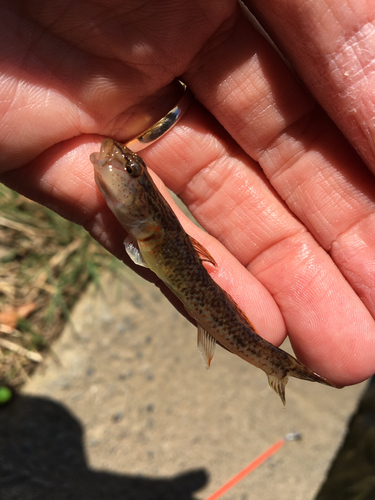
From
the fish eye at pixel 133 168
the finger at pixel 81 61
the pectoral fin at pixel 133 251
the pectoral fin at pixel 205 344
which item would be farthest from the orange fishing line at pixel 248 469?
the finger at pixel 81 61

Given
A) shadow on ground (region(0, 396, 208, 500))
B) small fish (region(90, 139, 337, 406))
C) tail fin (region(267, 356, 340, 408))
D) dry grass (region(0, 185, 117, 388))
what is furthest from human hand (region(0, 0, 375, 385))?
shadow on ground (region(0, 396, 208, 500))

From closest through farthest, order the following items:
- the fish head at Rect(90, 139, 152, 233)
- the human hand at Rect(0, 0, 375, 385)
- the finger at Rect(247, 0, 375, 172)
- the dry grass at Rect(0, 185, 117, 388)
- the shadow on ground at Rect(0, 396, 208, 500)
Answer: the finger at Rect(247, 0, 375, 172) < the human hand at Rect(0, 0, 375, 385) < the fish head at Rect(90, 139, 152, 233) < the shadow on ground at Rect(0, 396, 208, 500) < the dry grass at Rect(0, 185, 117, 388)

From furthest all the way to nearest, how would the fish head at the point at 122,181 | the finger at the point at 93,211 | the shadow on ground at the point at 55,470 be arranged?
the shadow on ground at the point at 55,470 < the finger at the point at 93,211 < the fish head at the point at 122,181

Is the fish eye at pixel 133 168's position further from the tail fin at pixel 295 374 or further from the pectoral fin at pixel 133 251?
the tail fin at pixel 295 374

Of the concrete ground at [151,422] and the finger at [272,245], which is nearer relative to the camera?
the finger at [272,245]

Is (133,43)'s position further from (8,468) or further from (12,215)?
(8,468)

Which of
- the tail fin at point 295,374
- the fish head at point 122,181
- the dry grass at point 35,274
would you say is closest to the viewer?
the fish head at point 122,181

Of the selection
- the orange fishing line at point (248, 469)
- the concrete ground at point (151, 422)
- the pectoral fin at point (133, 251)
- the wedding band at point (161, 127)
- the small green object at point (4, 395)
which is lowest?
the orange fishing line at point (248, 469)

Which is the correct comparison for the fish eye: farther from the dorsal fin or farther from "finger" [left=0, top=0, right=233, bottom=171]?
the dorsal fin
